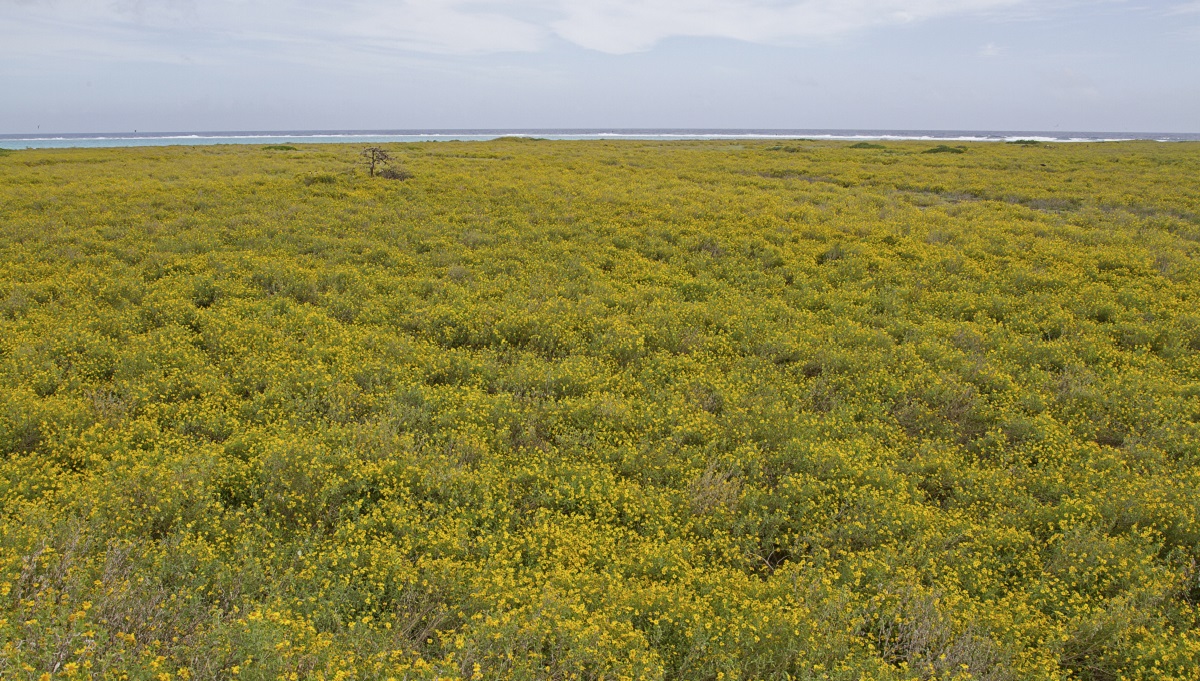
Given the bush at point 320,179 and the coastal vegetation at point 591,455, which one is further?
the bush at point 320,179

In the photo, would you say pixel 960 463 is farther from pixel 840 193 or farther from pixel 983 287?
pixel 840 193

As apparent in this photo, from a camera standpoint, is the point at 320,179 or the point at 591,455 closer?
the point at 591,455

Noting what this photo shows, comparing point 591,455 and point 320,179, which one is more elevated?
point 320,179

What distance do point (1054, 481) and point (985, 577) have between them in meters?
2.11

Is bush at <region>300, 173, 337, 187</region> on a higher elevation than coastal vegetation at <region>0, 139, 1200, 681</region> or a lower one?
higher

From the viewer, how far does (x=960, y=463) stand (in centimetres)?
756

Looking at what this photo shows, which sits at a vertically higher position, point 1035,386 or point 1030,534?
point 1035,386

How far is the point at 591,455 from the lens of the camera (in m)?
7.35

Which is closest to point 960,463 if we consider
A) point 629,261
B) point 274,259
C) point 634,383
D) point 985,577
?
point 985,577

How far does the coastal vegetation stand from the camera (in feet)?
Result: 15.6

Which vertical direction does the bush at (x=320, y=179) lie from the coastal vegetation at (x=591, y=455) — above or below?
above

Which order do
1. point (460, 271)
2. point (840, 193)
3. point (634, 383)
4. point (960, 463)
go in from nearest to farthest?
point (960, 463), point (634, 383), point (460, 271), point (840, 193)

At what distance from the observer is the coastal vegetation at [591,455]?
4758 mm

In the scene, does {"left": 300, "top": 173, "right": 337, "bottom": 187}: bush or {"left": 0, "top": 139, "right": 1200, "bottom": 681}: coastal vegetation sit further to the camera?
{"left": 300, "top": 173, "right": 337, "bottom": 187}: bush
